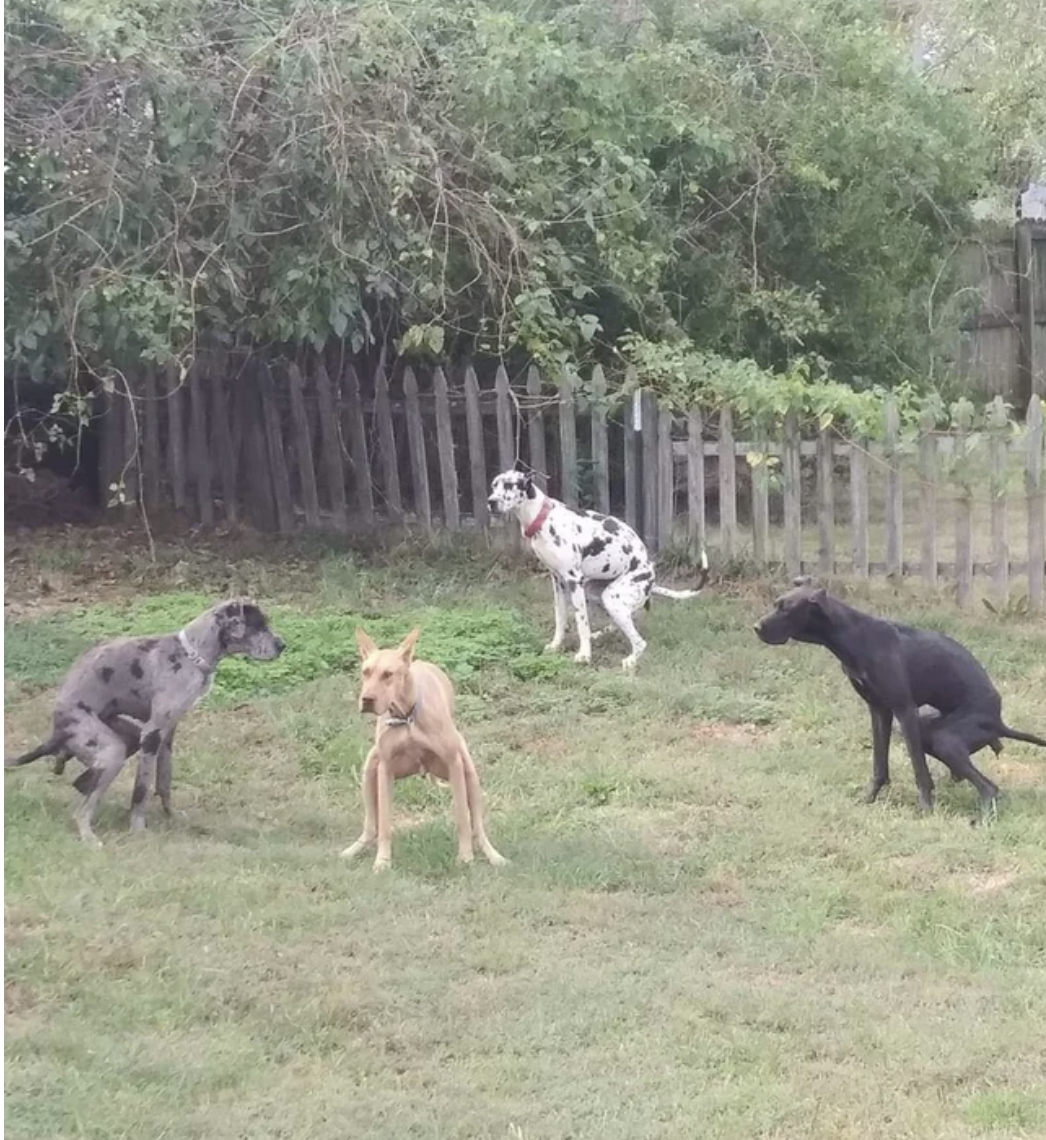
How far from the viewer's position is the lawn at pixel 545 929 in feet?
13.7

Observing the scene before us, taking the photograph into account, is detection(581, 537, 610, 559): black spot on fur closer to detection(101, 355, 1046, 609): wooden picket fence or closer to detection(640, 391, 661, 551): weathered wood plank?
detection(101, 355, 1046, 609): wooden picket fence

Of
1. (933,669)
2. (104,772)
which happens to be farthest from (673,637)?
(104,772)

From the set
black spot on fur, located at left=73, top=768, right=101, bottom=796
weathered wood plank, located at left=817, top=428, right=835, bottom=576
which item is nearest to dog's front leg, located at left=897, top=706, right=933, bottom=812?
black spot on fur, located at left=73, top=768, right=101, bottom=796

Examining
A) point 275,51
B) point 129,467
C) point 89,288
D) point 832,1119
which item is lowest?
point 832,1119

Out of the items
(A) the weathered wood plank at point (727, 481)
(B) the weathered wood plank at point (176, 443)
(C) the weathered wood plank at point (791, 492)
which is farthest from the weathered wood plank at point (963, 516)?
(B) the weathered wood plank at point (176, 443)

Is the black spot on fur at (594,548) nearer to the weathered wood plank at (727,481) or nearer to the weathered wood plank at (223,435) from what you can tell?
the weathered wood plank at (727,481)

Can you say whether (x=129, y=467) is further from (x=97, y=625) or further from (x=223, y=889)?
(x=223, y=889)

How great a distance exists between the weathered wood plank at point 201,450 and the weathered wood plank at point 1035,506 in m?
6.77

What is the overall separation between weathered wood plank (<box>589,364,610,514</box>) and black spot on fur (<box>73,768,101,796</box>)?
6.15 meters

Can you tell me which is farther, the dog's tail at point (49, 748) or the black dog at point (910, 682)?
the black dog at point (910, 682)

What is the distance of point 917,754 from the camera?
6.77 meters

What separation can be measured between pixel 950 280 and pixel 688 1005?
527 inches

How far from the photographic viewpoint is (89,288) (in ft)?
34.7

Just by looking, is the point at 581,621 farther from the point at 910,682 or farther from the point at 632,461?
the point at 910,682
